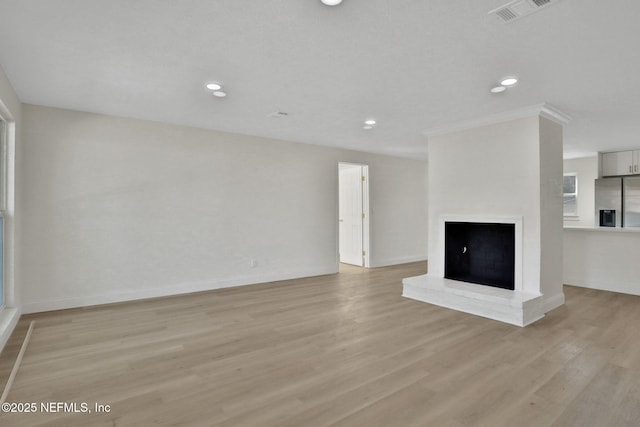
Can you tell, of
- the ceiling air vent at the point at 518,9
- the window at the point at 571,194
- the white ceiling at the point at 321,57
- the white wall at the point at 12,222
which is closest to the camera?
the ceiling air vent at the point at 518,9

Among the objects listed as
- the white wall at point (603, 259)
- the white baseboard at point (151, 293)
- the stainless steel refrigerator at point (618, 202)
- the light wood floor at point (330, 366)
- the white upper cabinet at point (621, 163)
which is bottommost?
the light wood floor at point (330, 366)

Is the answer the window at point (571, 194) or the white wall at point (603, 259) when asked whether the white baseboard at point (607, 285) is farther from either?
the window at point (571, 194)

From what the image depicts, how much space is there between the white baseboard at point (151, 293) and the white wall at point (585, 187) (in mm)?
6413

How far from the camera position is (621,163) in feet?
23.0

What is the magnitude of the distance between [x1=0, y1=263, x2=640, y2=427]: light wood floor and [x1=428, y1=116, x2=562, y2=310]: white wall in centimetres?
82

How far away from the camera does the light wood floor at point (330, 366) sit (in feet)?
6.72

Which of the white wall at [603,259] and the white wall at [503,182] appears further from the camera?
the white wall at [603,259]

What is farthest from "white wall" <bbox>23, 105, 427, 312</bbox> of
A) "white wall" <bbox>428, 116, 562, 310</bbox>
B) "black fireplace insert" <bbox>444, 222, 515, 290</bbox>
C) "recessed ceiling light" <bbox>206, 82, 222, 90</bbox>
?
"black fireplace insert" <bbox>444, 222, 515, 290</bbox>

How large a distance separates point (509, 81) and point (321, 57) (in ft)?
6.14

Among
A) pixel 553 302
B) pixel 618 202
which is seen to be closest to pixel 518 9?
pixel 553 302

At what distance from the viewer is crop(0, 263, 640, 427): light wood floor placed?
2.05 m

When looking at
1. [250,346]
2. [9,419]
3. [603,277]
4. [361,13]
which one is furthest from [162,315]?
[603,277]

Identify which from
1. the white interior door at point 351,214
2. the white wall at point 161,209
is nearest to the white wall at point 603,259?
the white interior door at point 351,214

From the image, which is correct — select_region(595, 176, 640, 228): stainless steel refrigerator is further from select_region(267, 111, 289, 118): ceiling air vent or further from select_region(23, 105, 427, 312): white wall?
select_region(267, 111, 289, 118): ceiling air vent
